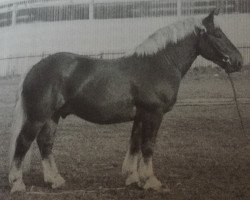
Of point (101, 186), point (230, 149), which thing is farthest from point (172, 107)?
point (101, 186)

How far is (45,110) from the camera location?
1367 mm

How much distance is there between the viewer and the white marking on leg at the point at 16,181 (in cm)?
137

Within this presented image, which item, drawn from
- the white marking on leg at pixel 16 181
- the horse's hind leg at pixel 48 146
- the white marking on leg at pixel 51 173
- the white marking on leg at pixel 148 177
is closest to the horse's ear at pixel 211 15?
the white marking on leg at pixel 148 177

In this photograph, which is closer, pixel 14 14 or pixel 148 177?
pixel 148 177

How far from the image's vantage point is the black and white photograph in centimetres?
137

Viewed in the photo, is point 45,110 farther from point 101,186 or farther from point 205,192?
point 205,192

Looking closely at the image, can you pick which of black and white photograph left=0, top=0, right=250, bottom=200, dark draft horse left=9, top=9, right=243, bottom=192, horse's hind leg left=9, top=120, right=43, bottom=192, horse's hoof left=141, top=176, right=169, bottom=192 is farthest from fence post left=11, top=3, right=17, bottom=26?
horse's hoof left=141, top=176, right=169, bottom=192

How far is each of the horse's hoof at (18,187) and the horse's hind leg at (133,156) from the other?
361 mm

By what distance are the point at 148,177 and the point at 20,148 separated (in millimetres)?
466

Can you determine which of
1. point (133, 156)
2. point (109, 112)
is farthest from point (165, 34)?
point (133, 156)

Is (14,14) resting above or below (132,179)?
above

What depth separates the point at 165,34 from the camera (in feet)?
4.66

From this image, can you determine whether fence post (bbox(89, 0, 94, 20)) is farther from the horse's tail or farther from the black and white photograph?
the horse's tail

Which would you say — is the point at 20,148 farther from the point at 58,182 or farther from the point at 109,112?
the point at 109,112
